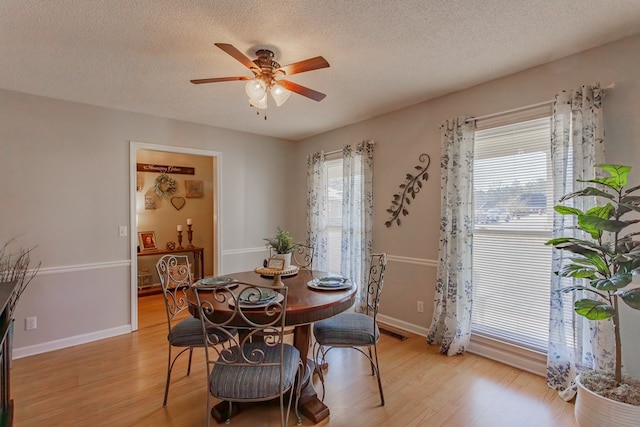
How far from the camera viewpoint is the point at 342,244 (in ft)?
13.2

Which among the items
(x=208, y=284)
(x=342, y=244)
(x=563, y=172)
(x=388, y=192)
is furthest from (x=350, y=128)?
(x=208, y=284)

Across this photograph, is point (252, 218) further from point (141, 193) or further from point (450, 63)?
point (450, 63)

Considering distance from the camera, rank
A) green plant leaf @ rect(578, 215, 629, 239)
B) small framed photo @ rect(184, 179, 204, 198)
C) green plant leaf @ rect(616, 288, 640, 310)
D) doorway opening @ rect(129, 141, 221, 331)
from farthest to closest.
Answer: small framed photo @ rect(184, 179, 204, 198) < doorway opening @ rect(129, 141, 221, 331) < green plant leaf @ rect(578, 215, 629, 239) < green plant leaf @ rect(616, 288, 640, 310)

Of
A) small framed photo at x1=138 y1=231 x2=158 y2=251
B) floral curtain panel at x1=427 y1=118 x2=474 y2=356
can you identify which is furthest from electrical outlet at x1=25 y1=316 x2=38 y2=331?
floral curtain panel at x1=427 y1=118 x2=474 y2=356

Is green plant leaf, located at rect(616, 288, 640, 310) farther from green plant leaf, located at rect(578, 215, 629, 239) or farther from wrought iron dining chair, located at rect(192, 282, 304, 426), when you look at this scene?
wrought iron dining chair, located at rect(192, 282, 304, 426)

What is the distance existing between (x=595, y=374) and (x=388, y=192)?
2.33 metres

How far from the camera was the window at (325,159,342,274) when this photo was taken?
4.30 meters

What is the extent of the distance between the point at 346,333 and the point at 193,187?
4.50 metres

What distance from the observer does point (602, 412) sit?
61.6 inches

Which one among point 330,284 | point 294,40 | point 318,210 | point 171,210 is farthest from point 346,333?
point 171,210

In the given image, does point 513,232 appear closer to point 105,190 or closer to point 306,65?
point 306,65

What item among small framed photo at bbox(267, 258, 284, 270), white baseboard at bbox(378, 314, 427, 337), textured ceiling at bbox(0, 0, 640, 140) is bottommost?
white baseboard at bbox(378, 314, 427, 337)

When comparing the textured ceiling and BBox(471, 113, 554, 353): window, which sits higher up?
the textured ceiling

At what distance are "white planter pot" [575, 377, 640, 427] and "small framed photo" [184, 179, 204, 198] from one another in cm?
560
